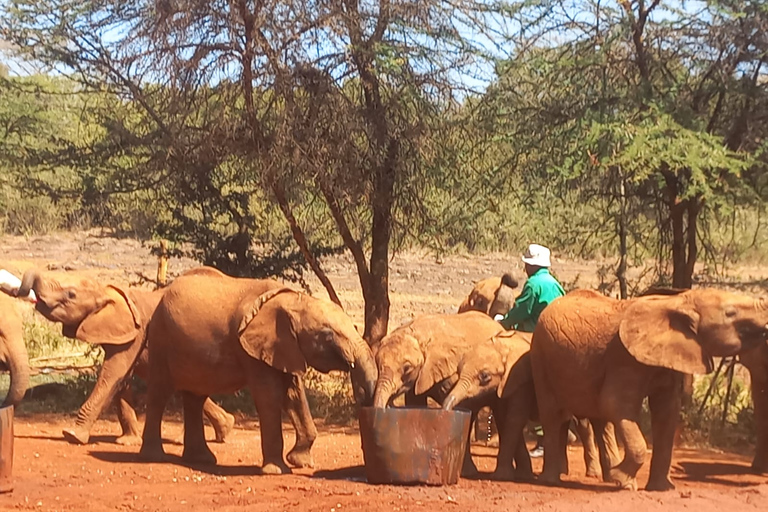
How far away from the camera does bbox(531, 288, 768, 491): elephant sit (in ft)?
29.1

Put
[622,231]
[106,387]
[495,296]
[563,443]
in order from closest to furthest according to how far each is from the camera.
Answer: [563,443], [106,387], [495,296], [622,231]

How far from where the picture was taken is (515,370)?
10.0m

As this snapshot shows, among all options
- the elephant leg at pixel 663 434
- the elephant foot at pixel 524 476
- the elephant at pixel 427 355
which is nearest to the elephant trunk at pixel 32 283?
the elephant at pixel 427 355

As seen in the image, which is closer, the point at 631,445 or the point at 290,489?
the point at 290,489

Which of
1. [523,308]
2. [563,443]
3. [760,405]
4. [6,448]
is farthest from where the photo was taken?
[760,405]

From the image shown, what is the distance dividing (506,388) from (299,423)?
1679 millimetres

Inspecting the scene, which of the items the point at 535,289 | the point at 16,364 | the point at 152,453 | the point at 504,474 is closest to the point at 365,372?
the point at 504,474

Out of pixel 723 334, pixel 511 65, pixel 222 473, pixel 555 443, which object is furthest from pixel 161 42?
pixel 723 334

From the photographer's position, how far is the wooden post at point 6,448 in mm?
8531

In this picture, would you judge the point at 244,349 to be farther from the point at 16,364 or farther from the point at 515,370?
the point at 515,370

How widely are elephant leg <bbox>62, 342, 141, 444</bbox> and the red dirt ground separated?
160mm

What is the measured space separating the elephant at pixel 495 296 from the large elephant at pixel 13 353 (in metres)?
5.15

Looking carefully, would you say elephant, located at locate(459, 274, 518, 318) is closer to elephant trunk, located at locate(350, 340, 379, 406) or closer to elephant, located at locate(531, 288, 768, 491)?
elephant, located at locate(531, 288, 768, 491)

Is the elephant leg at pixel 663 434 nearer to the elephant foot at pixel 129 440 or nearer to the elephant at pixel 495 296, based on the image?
the elephant at pixel 495 296
